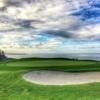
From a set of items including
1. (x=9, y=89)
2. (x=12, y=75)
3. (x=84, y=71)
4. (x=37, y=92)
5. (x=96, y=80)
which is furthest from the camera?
(x=84, y=71)

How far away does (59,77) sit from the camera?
65.9 ft

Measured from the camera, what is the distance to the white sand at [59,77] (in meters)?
18.7

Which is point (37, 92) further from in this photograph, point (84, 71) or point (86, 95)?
point (84, 71)

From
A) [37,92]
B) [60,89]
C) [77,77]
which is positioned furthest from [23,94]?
[77,77]

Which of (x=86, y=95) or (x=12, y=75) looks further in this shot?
(x=12, y=75)

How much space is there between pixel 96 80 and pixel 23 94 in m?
6.00

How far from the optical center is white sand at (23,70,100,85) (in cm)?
1866

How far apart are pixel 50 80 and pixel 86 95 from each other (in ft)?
14.7

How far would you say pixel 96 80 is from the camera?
18719mm

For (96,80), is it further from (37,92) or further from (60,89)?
(37,92)

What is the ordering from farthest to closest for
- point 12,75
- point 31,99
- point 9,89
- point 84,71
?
point 84,71 < point 12,75 < point 9,89 < point 31,99

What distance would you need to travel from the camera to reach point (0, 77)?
1975cm

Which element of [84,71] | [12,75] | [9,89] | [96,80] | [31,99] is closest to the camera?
[31,99]

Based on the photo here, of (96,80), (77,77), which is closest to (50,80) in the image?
(77,77)
